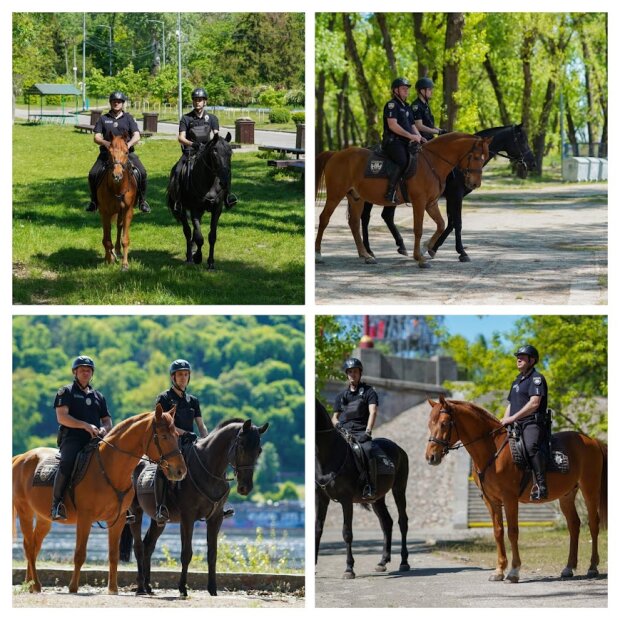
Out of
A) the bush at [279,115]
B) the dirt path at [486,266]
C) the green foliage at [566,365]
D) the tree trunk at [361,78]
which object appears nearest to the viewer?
the dirt path at [486,266]

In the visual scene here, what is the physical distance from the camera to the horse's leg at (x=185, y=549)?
1241 cm

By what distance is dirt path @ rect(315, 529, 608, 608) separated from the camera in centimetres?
1238

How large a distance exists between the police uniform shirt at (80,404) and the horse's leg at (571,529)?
552cm

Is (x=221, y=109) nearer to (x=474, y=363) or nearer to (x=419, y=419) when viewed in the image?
(x=474, y=363)

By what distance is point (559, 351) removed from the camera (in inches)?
937

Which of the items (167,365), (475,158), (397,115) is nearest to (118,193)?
(397,115)

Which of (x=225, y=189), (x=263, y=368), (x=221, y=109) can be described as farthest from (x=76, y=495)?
(x=263, y=368)

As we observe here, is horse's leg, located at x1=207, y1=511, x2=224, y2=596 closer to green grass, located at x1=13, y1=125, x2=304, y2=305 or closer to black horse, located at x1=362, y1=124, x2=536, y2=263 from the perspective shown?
green grass, located at x1=13, y1=125, x2=304, y2=305

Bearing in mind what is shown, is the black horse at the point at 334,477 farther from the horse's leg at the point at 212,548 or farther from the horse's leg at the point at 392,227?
the horse's leg at the point at 392,227

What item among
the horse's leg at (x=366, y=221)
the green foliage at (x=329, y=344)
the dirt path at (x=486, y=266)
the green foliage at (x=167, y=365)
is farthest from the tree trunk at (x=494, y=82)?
the green foliage at (x=167, y=365)

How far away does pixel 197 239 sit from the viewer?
1648 centimetres

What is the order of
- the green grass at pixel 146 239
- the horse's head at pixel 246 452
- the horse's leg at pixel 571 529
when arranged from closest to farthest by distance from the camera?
the horse's head at pixel 246 452, the horse's leg at pixel 571 529, the green grass at pixel 146 239

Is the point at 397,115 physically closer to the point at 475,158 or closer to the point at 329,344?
the point at 475,158

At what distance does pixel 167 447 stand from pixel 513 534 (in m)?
3.96
